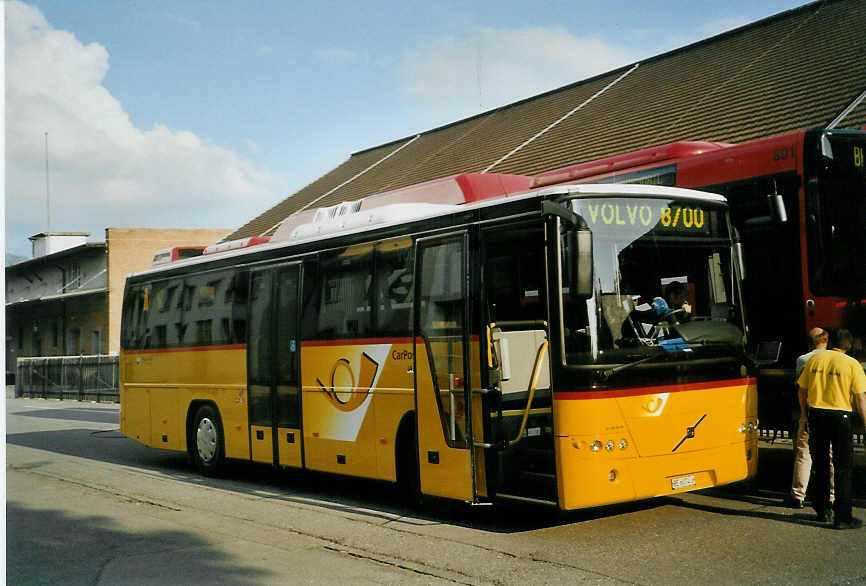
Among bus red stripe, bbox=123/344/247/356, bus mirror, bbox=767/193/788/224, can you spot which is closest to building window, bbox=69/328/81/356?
bus red stripe, bbox=123/344/247/356

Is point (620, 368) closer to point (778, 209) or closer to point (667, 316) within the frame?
point (667, 316)

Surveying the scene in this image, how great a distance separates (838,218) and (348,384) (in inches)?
219

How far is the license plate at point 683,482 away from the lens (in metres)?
8.16

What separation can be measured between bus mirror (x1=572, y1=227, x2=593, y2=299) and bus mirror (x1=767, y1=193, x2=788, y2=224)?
3.06 metres

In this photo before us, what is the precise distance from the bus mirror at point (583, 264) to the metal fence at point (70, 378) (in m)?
32.8

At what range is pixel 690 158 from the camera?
11.0 m

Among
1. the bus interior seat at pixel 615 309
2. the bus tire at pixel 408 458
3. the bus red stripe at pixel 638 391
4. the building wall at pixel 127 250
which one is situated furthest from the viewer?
the building wall at pixel 127 250

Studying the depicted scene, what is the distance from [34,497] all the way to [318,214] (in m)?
5.17

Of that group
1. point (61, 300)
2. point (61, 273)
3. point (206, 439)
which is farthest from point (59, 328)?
point (206, 439)

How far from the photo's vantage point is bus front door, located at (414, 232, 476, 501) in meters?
8.79

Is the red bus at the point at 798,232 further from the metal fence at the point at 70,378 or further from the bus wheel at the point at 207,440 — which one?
the metal fence at the point at 70,378

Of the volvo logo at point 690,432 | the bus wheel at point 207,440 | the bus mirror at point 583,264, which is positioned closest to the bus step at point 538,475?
the volvo logo at point 690,432

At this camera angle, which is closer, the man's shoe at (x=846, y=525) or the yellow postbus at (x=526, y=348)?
the yellow postbus at (x=526, y=348)

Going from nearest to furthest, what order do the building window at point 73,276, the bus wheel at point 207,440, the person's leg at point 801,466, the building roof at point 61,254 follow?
the person's leg at point 801,466
the bus wheel at point 207,440
the building roof at point 61,254
the building window at point 73,276
